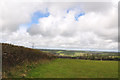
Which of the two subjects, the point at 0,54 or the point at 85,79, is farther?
the point at 0,54

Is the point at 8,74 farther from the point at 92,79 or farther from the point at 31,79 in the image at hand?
A: the point at 92,79

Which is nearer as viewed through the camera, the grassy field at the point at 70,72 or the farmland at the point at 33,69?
the farmland at the point at 33,69

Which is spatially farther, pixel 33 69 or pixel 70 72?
pixel 33 69

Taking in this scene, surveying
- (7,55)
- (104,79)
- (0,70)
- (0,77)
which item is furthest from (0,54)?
(104,79)

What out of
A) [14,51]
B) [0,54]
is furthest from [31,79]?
[14,51]

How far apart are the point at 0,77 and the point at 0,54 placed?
325 cm

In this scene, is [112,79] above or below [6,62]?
below

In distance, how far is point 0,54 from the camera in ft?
34.6

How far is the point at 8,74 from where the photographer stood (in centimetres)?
914

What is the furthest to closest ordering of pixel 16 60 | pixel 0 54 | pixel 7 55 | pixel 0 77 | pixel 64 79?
1. pixel 16 60
2. pixel 7 55
3. pixel 0 54
4. pixel 64 79
5. pixel 0 77

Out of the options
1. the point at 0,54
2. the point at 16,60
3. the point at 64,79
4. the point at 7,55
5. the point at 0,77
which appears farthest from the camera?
the point at 16,60

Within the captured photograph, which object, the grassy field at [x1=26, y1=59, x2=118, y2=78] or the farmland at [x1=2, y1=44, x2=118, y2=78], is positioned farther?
the grassy field at [x1=26, y1=59, x2=118, y2=78]

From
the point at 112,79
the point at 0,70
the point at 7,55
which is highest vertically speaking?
the point at 7,55

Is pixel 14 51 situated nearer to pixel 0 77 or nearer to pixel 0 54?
pixel 0 54
